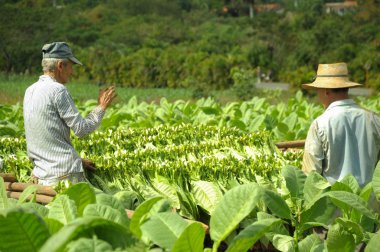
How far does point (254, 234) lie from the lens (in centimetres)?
178

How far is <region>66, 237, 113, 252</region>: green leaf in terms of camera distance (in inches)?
57.2

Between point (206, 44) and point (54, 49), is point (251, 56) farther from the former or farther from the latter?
point (54, 49)

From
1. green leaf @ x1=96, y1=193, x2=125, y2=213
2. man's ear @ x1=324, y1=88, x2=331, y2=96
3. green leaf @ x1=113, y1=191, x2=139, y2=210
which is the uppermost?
green leaf @ x1=96, y1=193, x2=125, y2=213

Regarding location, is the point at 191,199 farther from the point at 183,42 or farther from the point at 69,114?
the point at 183,42

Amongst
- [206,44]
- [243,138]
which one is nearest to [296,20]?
[206,44]

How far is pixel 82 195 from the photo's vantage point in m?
2.13

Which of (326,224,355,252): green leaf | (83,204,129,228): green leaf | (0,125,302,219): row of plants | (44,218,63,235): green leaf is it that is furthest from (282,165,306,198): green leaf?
(44,218,63,235): green leaf

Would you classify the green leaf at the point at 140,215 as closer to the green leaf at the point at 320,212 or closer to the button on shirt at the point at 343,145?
the green leaf at the point at 320,212

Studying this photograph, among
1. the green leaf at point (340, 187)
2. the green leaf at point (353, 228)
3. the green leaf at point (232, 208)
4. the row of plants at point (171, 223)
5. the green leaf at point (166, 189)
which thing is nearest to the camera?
the row of plants at point (171, 223)

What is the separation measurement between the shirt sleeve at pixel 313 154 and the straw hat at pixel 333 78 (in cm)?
30

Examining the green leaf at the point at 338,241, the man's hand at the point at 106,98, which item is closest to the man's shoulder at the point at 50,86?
the man's hand at the point at 106,98

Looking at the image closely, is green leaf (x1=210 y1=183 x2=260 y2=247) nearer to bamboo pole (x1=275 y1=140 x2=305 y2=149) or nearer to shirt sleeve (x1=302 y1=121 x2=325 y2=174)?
shirt sleeve (x1=302 y1=121 x2=325 y2=174)

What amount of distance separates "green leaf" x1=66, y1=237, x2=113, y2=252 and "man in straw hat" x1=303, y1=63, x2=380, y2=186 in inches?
96.8

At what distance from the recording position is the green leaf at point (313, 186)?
2.72 meters
